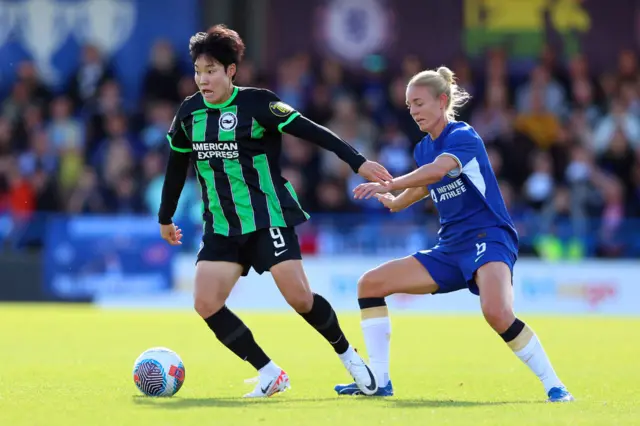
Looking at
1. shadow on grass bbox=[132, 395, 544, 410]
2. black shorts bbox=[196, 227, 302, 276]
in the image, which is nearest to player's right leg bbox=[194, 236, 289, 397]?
black shorts bbox=[196, 227, 302, 276]

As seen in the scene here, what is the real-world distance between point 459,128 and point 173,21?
633 inches

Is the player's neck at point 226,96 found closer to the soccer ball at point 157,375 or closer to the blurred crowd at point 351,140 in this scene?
the soccer ball at point 157,375

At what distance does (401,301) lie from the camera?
58.7 feet

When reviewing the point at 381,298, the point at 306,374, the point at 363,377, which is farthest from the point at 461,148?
the point at 306,374

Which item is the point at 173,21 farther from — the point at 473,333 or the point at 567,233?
the point at 473,333

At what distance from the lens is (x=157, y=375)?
25.2 ft

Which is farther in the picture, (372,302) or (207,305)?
(372,302)

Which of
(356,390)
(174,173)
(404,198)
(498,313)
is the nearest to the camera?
(498,313)

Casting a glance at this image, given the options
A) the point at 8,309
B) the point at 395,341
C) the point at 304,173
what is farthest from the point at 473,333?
the point at 8,309

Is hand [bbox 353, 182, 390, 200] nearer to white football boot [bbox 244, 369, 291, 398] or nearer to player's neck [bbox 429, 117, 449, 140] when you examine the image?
player's neck [bbox 429, 117, 449, 140]

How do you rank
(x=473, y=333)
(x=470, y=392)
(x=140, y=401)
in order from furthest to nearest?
(x=473, y=333)
(x=470, y=392)
(x=140, y=401)

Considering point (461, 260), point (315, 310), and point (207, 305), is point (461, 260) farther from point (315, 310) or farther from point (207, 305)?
point (207, 305)

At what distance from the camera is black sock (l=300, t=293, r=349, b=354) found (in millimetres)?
7812

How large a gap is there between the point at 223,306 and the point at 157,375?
1.98 feet
